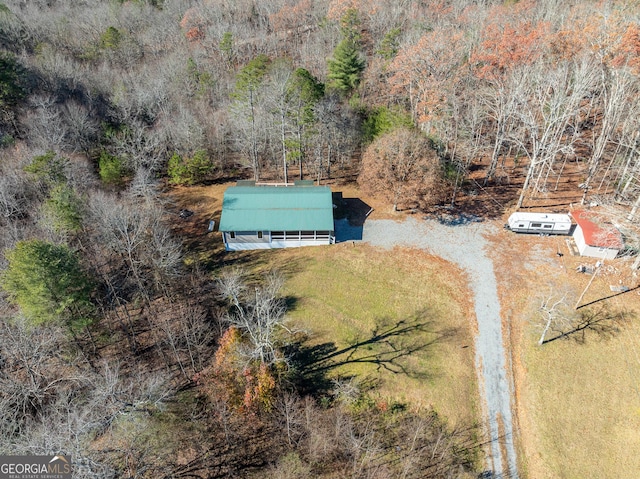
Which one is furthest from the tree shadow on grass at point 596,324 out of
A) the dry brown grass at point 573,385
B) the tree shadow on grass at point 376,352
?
the tree shadow on grass at point 376,352

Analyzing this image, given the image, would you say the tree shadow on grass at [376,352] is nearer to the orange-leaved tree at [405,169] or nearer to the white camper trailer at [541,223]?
the orange-leaved tree at [405,169]

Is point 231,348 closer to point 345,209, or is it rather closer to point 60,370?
point 60,370

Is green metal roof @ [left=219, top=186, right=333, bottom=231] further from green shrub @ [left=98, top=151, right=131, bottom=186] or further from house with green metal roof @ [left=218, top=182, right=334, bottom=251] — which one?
green shrub @ [left=98, top=151, right=131, bottom=186]

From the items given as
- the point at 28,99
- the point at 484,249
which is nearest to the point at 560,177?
the point at 484,249

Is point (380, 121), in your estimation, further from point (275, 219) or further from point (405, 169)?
point (275, 219)

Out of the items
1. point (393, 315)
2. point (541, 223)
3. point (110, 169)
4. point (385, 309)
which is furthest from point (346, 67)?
point (393, 315)

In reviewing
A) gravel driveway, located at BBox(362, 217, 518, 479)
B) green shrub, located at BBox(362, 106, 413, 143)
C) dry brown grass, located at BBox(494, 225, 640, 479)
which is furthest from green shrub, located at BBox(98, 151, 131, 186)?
dry brown grass, located at BBox(494, 225, 640, 479)
